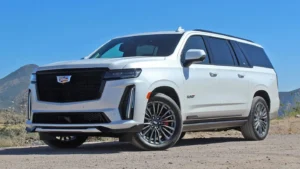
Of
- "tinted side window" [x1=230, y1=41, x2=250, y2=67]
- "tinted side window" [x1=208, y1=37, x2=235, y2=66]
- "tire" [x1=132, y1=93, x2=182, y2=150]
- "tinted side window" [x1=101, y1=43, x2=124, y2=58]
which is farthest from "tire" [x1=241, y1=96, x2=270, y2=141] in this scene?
"tinted side window" [x1=101, y1=43, x2=124, y2=58]

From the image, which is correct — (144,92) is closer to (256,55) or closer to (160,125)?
(160,125)

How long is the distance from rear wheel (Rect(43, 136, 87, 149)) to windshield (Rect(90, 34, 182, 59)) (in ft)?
4.92

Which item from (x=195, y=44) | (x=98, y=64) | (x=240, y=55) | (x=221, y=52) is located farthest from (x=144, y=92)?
(x=240, y=55)

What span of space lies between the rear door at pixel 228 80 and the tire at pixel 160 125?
1350 mm

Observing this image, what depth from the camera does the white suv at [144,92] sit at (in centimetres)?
847

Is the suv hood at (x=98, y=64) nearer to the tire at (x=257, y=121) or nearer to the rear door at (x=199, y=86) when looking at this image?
the rear door at (x=199, y=86)

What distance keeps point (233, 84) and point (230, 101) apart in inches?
13.3

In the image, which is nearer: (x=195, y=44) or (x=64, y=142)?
(x=64, y=142)

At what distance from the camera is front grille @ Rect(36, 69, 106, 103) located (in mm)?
8562

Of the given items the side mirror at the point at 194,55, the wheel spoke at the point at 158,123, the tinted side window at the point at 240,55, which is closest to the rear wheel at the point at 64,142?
the wheel spoke at the point at 158,123

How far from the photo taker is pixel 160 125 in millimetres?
8930

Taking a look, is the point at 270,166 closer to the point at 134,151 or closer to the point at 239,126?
the point at 134,151

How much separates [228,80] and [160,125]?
84.9 inches

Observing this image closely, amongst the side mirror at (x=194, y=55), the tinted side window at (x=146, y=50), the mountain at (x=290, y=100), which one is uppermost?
the tinted side window at (x=146, y=50)
